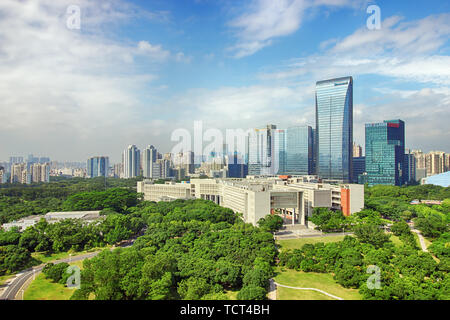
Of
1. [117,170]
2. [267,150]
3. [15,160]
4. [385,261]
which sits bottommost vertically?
[385,261]

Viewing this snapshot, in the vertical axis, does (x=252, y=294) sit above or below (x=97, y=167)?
below

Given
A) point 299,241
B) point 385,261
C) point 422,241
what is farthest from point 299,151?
point 385,261

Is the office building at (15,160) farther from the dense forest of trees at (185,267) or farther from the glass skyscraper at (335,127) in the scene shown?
the glass skyscraper at (335,127)

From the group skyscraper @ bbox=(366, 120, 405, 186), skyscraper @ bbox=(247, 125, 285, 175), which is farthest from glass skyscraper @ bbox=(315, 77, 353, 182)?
skyscraper @ bbox=(247, 125, 285, 175)

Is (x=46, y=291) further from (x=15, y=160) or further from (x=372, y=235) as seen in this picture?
(x=15, y=160)

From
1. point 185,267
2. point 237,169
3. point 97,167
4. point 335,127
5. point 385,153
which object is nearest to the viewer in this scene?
point 185,267
